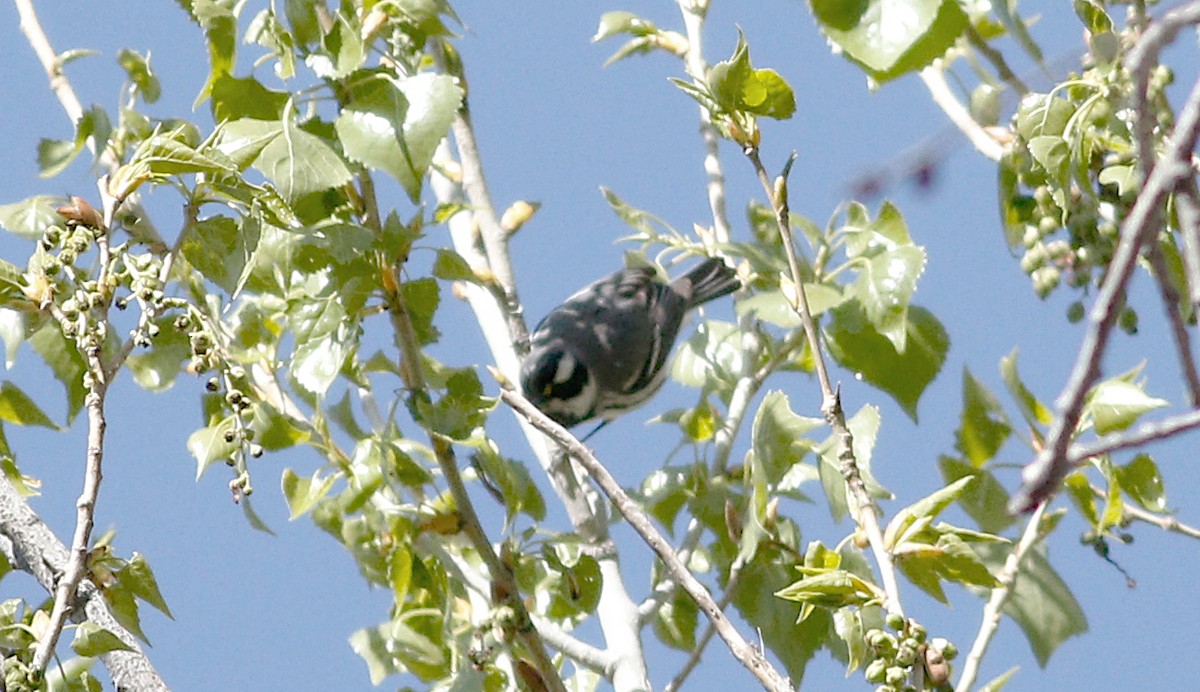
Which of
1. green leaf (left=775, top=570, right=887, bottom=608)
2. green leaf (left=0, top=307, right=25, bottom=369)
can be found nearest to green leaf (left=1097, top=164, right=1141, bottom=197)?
green leaf (left=775, top=570, right=887, bottom=608)

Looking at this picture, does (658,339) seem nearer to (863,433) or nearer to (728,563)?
(728,563)

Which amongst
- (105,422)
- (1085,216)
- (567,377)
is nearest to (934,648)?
(1085,216)

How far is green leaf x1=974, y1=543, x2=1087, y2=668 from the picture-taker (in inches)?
107

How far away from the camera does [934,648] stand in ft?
5.92

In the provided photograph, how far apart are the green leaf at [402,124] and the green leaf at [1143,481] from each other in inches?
51.3

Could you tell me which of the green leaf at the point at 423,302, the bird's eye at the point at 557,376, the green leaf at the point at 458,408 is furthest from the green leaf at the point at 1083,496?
the bird's eye at the point at 557,376

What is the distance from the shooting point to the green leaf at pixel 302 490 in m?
2.75

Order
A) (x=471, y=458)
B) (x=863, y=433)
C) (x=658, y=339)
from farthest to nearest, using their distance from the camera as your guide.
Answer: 1. (x=658, y=339)
2. (x=471, y=458)
3. (x=863, y=433)

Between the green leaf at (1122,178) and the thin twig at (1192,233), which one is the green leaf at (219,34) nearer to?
the green leaf at (1122,178)

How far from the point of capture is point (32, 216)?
86.6 inches

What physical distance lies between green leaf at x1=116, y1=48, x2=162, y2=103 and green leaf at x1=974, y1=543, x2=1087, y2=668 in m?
1.86

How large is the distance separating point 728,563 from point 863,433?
0.77 metres

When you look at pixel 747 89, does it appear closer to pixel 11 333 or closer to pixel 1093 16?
pixel 1093 16

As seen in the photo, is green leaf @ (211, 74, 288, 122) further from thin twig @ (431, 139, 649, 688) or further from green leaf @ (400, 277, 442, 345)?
thin twig @ (431, 139, 649, 688)
